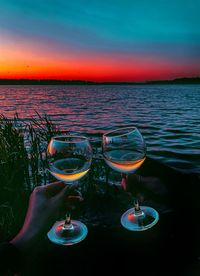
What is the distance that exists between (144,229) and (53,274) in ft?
1.88

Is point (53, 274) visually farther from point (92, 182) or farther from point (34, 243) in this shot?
point (92, 182)

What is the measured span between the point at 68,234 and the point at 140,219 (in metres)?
0.44

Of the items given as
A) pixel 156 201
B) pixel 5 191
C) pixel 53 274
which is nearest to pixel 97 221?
pixel 156 201

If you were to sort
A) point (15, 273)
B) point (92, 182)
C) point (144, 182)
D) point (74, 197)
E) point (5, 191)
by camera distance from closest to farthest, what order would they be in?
point (15, 273) < point (74, 197) < point (144, 182) < point (5, 191) < point (92, 182)

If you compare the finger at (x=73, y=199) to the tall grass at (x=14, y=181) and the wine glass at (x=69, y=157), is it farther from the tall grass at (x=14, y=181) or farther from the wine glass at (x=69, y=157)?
the tall grass at (x=14, y=181)

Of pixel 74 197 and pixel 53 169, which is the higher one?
pixel 53 169

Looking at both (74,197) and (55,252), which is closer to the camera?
(55,252)

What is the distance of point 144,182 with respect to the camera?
1.83 m

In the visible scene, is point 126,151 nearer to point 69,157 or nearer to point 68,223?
point 69,157

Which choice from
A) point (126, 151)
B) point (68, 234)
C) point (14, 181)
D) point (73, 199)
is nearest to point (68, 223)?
point (68, 234)

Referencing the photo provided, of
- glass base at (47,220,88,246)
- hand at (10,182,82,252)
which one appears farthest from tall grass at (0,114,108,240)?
hand at (10,182,82,252)

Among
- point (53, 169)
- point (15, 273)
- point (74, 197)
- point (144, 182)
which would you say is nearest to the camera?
point (15, 273)

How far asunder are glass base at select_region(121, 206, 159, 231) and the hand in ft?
1.40

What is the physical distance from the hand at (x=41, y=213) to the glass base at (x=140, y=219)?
0.43 metres
